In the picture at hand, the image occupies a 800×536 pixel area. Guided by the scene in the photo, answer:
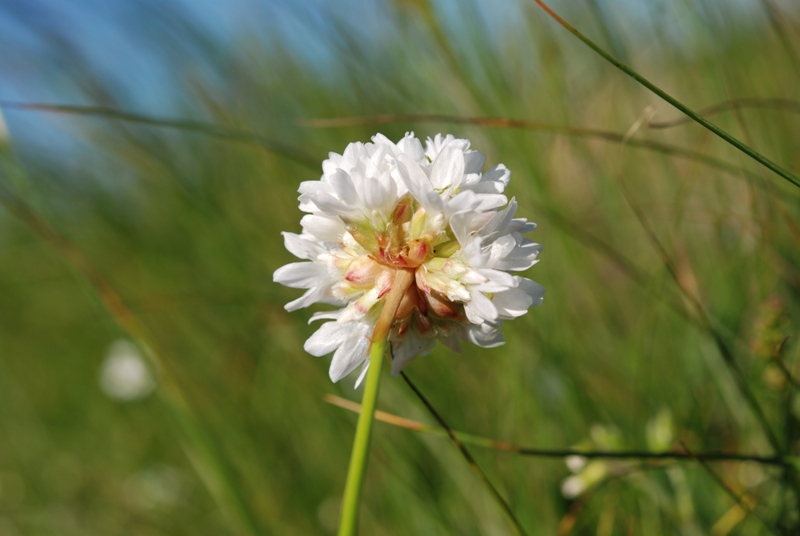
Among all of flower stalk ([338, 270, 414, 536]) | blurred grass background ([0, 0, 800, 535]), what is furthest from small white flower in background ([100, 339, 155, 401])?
flower stalk ([338, 270, 414, 536])

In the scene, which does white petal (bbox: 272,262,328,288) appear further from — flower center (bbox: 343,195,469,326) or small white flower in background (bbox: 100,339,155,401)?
small white flower in background (bbox: 100,339,155,401)

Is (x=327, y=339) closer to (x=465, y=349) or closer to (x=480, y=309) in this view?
(x=480, y=309)

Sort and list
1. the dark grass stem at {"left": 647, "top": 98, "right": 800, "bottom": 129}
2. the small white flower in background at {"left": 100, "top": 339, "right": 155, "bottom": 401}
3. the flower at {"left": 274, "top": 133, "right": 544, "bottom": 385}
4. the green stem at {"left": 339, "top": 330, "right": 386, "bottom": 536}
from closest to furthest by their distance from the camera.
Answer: the green stem at {"left": 339, "top": 330, "right": 386, "bottom": 536}, the flower at {"left": 274, "top": 133, "right": 544, "bottom": 385}, the dark grass stem at {"left": 647, "top": 98, "right": 800, "bottom": 129}, the small white flower in background at {"left": 100, "top": 339, "right": 155, "bottom": 401}

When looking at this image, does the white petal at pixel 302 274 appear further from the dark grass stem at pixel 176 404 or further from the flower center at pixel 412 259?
the dark grass stem at pixel 176 404

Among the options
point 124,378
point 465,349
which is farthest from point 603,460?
point 124,378

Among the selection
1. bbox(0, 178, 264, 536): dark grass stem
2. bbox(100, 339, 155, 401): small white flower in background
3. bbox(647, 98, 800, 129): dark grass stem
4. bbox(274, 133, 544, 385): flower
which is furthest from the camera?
bbox(100, 339, 155, 401): small white flower in background
